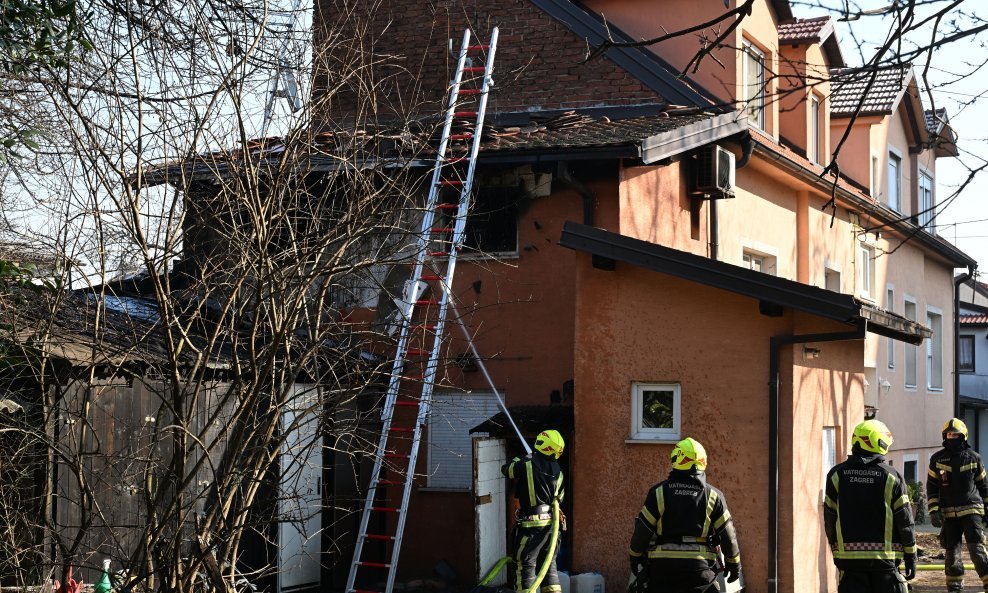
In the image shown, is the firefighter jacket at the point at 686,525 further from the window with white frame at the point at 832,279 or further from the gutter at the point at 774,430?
the window with white frame at the point at 832,279

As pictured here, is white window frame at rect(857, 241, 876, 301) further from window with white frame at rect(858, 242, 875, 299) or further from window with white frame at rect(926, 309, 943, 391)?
window with white frame at rect(926, 309, 943, 391)

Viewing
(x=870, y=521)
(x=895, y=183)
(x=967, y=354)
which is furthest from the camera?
(x=967, y=354)

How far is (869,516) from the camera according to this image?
31.4 feet

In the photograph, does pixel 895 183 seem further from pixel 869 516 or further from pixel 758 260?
pixel 869 516

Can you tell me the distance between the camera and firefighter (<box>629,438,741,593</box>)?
8.99 m

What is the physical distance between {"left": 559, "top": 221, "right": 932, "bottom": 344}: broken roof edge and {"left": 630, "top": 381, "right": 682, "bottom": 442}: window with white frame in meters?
1.26

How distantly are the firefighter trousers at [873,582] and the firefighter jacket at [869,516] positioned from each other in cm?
5

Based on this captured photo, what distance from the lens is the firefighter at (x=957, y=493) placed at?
13.4 metres

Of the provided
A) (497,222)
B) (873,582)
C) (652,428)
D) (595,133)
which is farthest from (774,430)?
(497,222)

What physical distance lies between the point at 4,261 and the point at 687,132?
8997mm

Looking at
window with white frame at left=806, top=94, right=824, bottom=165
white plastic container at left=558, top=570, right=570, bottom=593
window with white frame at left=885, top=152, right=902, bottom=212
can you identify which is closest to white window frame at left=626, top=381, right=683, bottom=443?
white plastic container at left=558, top=570, right=570, bottom=593

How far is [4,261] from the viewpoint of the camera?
712 centimetres

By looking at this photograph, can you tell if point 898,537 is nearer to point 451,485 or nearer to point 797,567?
point 797,567

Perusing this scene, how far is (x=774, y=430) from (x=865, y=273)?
12175 mm
